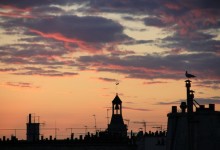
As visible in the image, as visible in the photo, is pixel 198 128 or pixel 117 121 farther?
pixel 117 121

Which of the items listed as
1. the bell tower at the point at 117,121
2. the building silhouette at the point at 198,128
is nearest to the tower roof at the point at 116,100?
the bell tower at the point at 117,121

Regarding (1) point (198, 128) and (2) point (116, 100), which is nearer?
(1) point (198, 128)

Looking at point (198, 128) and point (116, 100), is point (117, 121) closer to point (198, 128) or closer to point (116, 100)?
point (116, 100)

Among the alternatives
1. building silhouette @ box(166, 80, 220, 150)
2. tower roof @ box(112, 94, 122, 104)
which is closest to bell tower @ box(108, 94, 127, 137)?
tower roof @ box(112, 94, 122, 104)

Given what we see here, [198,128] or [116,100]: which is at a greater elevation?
[116,100]

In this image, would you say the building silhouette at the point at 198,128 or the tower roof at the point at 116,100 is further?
the tower roof at the point at 116,100

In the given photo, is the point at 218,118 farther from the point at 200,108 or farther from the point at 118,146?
the point at 118,146

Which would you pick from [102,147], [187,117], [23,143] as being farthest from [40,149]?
[187,117]

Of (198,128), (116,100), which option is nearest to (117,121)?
(116,100)

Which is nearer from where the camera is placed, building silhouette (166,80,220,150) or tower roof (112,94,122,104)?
building silhouette (166,80,220,150)

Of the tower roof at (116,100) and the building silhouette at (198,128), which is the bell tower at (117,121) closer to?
the tower roof at (116,100)

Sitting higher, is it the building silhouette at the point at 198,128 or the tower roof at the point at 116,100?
the tower roof at the point at 116,100

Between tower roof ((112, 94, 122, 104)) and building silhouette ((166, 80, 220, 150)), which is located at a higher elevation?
tower roof ((112, 94, 122, 104))

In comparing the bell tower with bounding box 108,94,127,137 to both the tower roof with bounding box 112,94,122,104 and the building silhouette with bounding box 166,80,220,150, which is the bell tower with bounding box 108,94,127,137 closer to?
the tower roof with bounding box 112,94,122,104
